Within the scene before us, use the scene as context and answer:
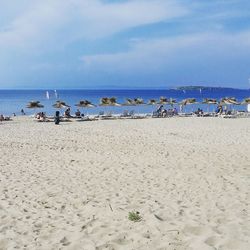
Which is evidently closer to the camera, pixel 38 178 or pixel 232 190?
pixel 232 190

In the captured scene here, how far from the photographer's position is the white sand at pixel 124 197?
582 cm

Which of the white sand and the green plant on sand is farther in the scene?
the green plant on sand

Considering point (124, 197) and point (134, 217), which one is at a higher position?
point (134, 217)

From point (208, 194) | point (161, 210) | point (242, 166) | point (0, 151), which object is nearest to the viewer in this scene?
point (161, 210)

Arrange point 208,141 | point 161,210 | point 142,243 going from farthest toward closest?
point 208,141, point 161,210, point 142,243

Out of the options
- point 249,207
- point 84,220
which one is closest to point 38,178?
point 84,220

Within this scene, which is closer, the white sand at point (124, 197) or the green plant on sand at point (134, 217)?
the white sand at point (124, 197)

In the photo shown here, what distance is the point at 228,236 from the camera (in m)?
5.78

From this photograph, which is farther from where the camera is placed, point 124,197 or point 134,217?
point 124,197

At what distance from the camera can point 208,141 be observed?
18.5 meters

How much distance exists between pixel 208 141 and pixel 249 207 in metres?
11.3

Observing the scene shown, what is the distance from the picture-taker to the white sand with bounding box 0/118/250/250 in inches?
229

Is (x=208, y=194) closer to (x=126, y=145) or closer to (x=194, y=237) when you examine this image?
(x=194, y=237)

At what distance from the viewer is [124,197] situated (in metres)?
8.28
